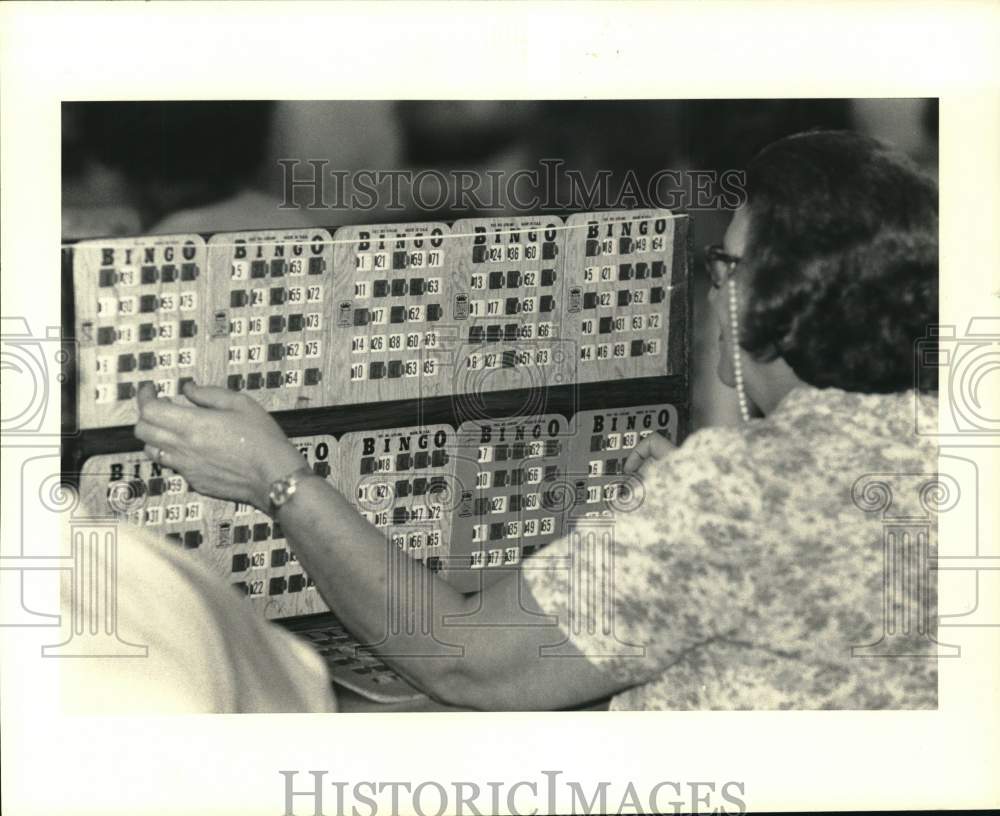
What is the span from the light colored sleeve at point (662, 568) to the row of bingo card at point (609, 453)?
0.7 inches

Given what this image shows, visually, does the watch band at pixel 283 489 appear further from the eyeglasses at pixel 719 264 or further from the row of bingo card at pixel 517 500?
the eyeglasses at pixel 719 264

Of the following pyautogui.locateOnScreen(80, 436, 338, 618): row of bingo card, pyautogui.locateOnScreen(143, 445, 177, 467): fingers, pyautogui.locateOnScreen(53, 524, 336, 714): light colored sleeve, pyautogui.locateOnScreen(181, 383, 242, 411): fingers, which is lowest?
pyautogui.locateOnScreen(53, 524, 336, 714): light colored sleeve

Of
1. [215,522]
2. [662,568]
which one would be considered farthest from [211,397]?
[662,568]

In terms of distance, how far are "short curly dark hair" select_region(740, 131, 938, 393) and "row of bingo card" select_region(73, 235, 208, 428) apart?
75cm

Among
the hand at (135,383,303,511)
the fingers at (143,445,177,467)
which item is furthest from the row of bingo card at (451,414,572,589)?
the fingers at (143,445,177,467)

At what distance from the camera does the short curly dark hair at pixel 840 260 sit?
7.05 ft

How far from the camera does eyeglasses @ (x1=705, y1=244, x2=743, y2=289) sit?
2.18 meters

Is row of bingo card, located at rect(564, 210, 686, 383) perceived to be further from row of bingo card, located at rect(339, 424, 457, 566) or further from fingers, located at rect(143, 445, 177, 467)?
fingers, located at rect(143, 445, 177, 467)

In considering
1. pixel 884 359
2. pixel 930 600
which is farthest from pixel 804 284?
pixel 930 600

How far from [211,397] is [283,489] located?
0.16 metres

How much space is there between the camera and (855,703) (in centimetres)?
223

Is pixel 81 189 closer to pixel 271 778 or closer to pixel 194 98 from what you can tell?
pixel 194 98

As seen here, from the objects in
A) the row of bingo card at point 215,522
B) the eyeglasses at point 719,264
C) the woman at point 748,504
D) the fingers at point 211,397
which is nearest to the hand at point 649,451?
the woman at point 748,504

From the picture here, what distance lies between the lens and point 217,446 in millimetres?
2148
